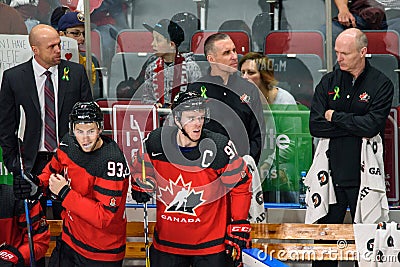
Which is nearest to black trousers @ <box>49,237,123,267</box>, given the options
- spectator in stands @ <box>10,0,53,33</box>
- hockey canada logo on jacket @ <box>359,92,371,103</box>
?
hockey canada logo on jacket @ <box>359,92,371,103</box>

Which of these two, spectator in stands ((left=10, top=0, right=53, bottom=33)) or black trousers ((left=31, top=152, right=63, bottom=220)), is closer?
black trousers ((left=31, top=152, right=63, bottom=220))

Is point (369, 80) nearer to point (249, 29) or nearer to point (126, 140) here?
point (249, 29)

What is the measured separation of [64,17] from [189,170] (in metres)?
1.96

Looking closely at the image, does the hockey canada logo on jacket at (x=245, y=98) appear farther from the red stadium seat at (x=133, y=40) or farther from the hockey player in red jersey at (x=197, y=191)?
the red stadium seat at (x=133, y=40)

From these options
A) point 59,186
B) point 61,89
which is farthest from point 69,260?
point 61,89

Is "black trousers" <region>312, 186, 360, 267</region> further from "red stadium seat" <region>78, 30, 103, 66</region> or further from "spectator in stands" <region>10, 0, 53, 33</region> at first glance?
"spectator in stands" <region>10, 0, 53, 33</region>

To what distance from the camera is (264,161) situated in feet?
18.5

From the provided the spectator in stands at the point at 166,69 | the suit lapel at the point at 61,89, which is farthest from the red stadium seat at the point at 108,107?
the suit lapel at the point at 61,89

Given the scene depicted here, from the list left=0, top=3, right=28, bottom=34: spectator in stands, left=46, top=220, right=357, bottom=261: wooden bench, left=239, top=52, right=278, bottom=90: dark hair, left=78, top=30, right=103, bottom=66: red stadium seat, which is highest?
left=0, top=3, right=28, bottom=34: spectator in stands

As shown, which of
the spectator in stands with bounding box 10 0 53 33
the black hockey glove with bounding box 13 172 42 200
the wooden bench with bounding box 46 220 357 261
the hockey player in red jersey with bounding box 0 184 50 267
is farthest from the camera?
the spectator in stands with bounding box 10 0 53 33

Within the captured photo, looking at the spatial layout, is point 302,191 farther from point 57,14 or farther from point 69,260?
point 57,14

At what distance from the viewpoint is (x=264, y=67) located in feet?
19.0

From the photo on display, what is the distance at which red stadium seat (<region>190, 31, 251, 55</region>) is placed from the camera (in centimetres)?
594

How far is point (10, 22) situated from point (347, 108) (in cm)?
232
